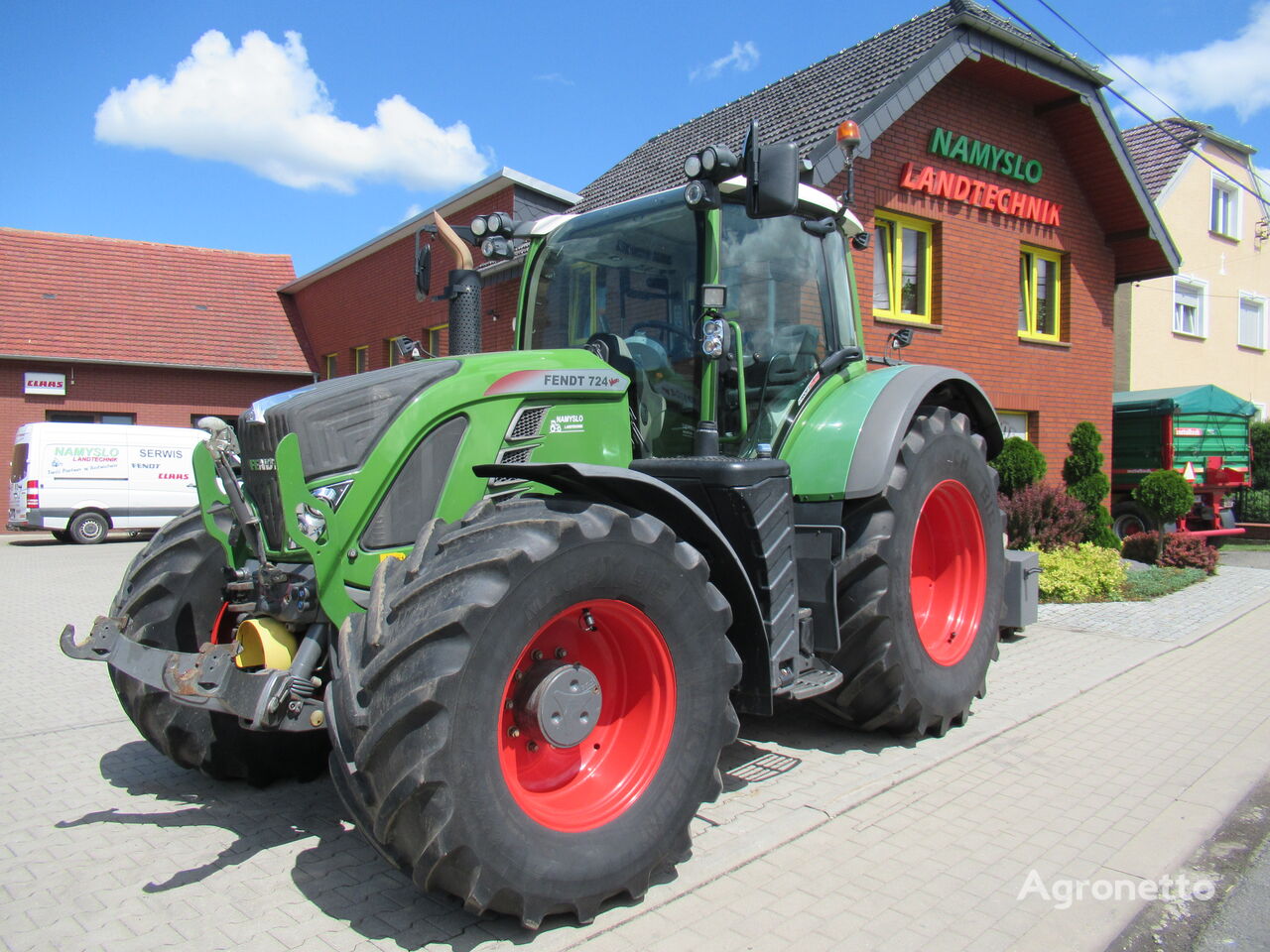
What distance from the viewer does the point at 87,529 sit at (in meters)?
17.0

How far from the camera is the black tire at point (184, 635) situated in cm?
379

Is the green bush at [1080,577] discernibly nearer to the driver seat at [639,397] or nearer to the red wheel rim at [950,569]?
the red wheel rim at [950,569]

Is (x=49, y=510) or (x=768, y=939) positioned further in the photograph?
(x=49, y=510)

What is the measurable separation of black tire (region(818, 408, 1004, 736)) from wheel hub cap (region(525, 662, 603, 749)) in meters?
1.66

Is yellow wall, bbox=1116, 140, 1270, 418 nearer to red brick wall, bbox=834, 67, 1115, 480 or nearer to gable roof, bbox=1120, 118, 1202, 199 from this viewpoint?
gable roof, bbox=1120, 118, 1202, 199

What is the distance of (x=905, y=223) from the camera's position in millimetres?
11227

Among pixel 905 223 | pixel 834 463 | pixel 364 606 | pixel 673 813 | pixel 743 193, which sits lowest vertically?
pixel 673 813

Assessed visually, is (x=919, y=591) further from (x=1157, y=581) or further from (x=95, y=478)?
(x=95, y=478)

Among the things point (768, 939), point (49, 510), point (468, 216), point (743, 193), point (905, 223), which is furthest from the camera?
point (49, 510)

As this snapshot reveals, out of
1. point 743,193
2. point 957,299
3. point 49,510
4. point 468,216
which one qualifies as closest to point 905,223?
point 957,299

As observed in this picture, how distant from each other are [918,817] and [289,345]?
20018 mm

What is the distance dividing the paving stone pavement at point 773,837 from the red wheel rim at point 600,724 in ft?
1.11

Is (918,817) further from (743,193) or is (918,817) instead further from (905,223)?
(905,223)

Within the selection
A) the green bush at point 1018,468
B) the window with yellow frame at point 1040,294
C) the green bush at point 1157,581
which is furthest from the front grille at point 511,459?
the window with yellow frame at point 1040,294
